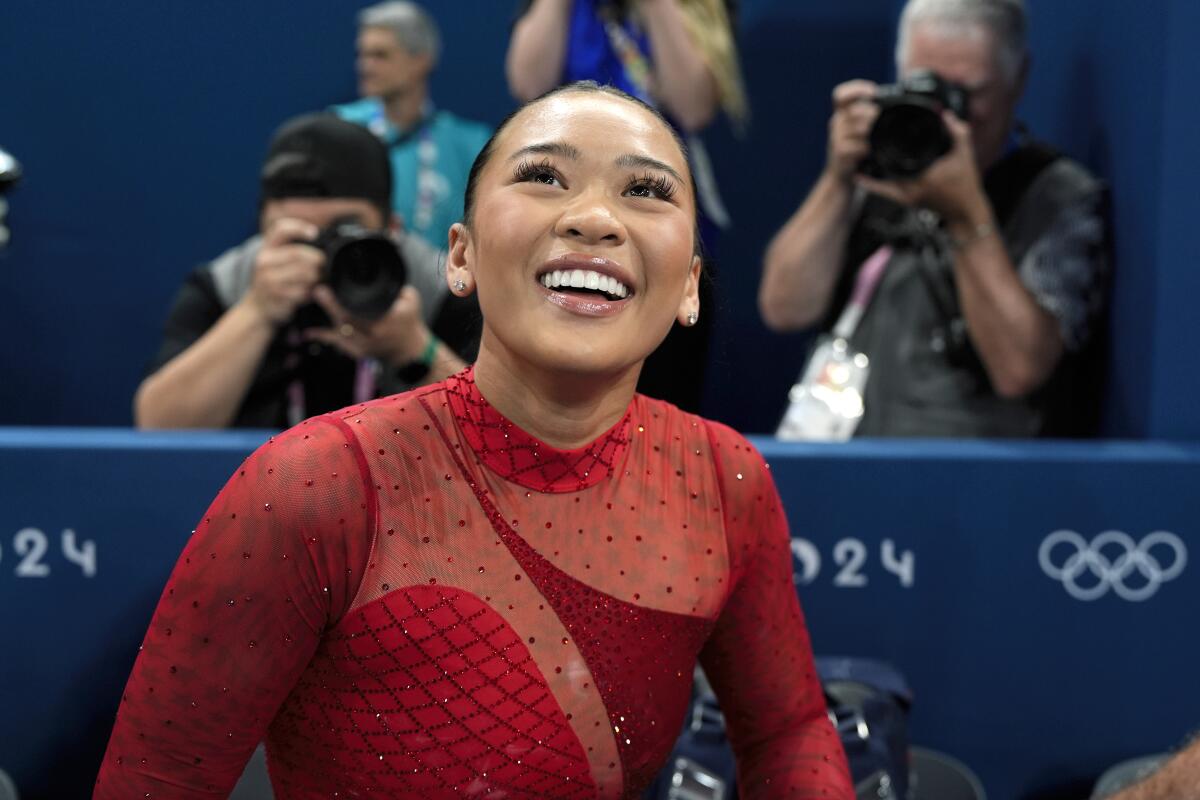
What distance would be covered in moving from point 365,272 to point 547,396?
117 centimetres

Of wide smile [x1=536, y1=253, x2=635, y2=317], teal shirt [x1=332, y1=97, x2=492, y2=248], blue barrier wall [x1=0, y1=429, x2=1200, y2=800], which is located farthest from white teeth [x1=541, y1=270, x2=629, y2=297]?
teal shirt [x1=332, y1=97, x2=492, y2=248]

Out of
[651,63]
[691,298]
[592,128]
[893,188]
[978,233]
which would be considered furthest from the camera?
[651,63]

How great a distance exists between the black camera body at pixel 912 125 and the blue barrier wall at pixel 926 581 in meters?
0.54

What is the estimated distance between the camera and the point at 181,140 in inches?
177

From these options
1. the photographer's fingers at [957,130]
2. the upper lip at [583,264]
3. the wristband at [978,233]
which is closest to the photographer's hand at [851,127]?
the photographer's fingers at [957,130]

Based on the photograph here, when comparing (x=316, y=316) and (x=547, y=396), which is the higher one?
(x=547, y=396)

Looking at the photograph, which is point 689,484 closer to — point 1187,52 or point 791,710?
point 791,710

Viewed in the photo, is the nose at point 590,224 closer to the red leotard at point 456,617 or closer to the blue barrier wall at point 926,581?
the red leotard at point 456,617

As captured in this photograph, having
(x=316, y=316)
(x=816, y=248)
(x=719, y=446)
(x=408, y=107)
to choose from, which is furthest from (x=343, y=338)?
(x=408, y=107)

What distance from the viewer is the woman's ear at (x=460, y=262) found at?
1.38 meters

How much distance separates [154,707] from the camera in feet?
4.03

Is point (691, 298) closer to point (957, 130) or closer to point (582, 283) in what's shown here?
point (582, 283)

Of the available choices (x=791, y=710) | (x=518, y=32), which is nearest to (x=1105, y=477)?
(x=791, y=710)

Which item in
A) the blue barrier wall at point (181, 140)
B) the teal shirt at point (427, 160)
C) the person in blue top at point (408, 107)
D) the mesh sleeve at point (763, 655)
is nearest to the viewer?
the mesh sleeve at point (763, 655)
